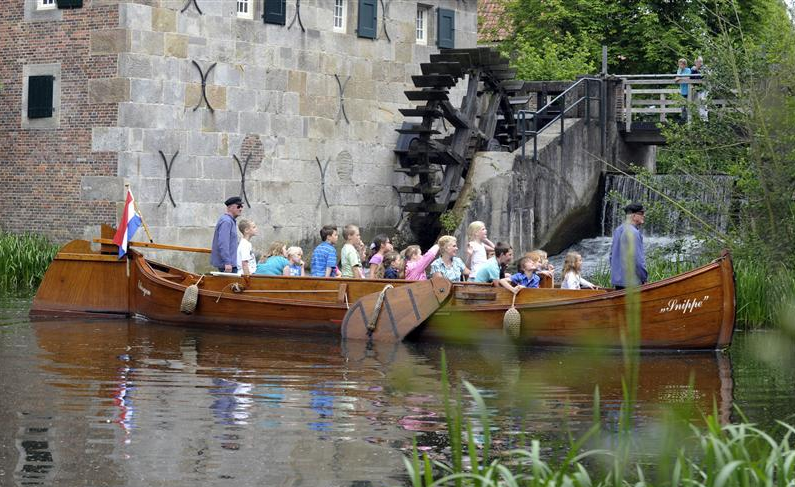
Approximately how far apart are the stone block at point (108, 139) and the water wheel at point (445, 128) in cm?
552

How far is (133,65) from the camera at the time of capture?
22062mm

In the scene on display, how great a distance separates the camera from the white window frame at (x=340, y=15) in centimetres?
2545

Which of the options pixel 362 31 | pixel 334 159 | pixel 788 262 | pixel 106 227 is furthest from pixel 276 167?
pixel 788 262

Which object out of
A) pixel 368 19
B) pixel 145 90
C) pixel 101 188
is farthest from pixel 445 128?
pixel 101 188

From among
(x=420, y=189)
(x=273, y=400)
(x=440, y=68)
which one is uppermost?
(x=440, y=68)

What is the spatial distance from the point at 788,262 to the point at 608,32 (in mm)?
22038

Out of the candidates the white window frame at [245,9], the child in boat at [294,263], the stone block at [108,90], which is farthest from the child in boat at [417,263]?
the white window frame at [245,9]

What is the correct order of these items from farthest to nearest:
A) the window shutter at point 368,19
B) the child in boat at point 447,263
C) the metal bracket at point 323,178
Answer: the window shutter at point 368,19, the metal bracket at point 323,178, the child in boat at point 447,263

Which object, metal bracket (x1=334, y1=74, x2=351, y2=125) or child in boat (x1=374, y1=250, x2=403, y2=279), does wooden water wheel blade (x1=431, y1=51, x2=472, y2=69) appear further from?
child in boat (x1=374, y1=250, x2=403, y2=279)

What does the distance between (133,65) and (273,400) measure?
12.2 meters

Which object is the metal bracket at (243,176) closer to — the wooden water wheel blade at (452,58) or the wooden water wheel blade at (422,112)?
the wooden water wheel blade at (422,112)

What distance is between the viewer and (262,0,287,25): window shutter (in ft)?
78.7

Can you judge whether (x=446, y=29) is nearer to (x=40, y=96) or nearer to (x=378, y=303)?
(x=40, y=96)

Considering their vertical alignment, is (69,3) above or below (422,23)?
below
